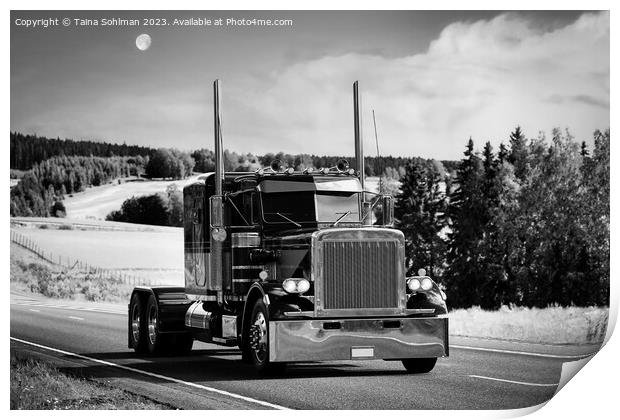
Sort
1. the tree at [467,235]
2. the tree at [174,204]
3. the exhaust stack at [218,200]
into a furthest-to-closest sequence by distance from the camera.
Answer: the tree at [174,204] → the tree at [467,235] → the exhaust stack at [218,200]

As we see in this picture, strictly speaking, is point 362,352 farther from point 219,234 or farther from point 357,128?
point 357,128

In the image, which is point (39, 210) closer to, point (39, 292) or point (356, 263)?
point (39, 292)

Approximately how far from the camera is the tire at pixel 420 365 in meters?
17.2

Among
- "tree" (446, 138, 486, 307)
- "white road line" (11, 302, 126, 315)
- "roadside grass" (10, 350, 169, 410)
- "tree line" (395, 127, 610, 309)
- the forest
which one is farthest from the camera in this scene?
"tree" (446, 138, 486, 307)

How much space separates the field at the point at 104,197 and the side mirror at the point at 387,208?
5627cm

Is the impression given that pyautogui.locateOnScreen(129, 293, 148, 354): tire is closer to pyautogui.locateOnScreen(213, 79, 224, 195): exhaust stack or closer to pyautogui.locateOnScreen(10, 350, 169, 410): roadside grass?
pyautogui.locateOnScreen(10, 350, 169, 410): roadside grass

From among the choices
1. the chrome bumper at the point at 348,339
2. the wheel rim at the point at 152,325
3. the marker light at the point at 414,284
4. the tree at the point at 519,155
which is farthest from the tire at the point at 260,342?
the tree at the point at 519,155

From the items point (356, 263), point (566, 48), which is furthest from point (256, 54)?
point (356, 263)

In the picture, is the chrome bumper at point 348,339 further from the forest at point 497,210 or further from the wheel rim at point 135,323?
the forest at point 497,210

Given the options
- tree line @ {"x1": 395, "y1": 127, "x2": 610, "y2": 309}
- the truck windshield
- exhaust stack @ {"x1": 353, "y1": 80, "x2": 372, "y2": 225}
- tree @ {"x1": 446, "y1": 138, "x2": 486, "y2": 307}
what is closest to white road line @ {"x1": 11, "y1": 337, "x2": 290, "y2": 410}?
the truck windshield

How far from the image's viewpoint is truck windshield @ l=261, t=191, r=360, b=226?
1767cm

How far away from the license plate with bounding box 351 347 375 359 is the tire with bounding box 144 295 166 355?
6.06m

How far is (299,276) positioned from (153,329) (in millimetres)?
5621

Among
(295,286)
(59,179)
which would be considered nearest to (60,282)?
(59,179)
